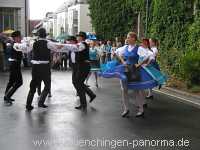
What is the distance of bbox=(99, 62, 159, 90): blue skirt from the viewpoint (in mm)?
10906

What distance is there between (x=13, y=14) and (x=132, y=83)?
28.6 meters

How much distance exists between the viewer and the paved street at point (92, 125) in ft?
27.6

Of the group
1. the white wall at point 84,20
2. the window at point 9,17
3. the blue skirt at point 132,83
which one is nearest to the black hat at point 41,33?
the blue skirt at point 132,83

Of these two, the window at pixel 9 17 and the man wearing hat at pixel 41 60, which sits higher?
the window at pixel 9 17

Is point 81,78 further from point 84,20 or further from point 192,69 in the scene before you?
point 84,20

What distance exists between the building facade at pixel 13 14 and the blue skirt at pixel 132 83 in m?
27.3

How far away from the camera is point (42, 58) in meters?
11.8

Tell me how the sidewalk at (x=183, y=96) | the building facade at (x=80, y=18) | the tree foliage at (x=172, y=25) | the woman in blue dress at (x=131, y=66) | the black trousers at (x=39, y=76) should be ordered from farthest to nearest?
the building facade at (x=80, y=18) → the tree foliage at (x=172, y=25) → the sidewalk at (x=183, y=96) → the black trousers at (x=39, y=76) → the woman in blue dress at (x=131, y=66)

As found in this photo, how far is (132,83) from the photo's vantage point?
430 inches

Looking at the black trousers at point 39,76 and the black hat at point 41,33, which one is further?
the black trousers at point 39,76

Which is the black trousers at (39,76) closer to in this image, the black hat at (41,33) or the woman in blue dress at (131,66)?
the black hat at (41,33)

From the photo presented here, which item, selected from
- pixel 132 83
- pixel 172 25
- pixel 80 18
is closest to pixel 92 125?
pixel 132 83

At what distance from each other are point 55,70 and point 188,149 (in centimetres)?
1917

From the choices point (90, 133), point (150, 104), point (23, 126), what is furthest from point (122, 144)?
point (150, 104)
